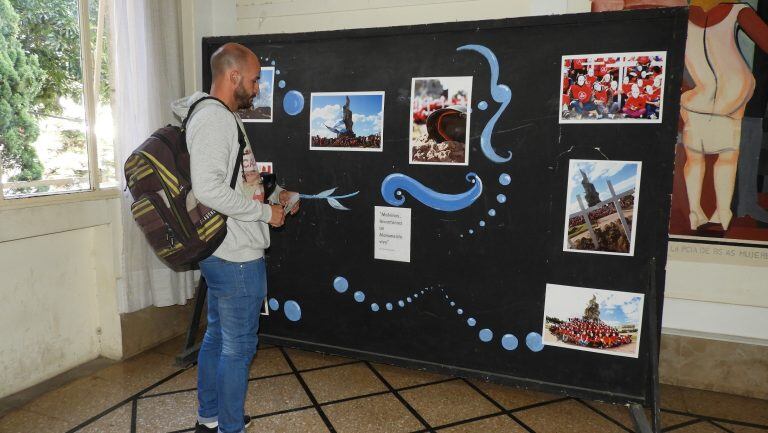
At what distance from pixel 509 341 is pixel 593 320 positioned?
0.35 meters

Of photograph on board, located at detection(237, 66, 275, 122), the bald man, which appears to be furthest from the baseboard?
photograph on board, located at detection(237, 66, 275, 122)

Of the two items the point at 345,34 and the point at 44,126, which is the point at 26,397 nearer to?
the point at 44,126

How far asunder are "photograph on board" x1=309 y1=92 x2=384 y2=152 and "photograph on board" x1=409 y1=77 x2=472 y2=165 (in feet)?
0.54

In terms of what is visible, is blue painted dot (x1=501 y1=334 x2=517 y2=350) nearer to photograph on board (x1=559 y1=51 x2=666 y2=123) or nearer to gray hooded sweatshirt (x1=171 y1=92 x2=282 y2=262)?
photograph on board (x1=559 y1=51 x2=666 y2=123)

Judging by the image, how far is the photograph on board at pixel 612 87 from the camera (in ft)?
6.00

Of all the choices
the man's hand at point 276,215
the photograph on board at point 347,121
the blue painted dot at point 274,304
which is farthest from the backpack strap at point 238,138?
Answer: the blue painted dot at point 274,304

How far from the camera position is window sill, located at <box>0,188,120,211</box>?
202 centimetres

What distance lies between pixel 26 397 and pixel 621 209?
2.59 m

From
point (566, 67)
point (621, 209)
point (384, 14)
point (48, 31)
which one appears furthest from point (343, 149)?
point (48, 31)

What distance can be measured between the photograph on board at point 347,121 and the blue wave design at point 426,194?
0.17 meters

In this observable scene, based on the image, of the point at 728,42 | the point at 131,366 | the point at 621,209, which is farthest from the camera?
the point at 131,366

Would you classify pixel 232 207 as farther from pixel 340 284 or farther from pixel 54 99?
pixel 54 99

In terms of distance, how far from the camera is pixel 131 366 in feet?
8.07

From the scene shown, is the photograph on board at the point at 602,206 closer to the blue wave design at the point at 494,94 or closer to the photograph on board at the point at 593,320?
the photograph on board at the point at 593,320
